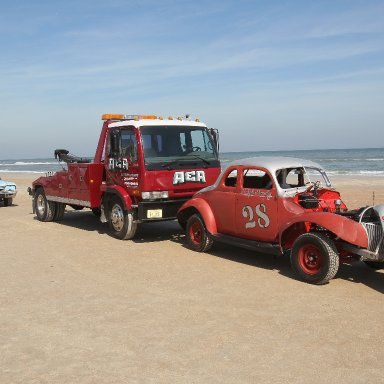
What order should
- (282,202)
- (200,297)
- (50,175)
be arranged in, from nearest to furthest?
(200,297) → (282,202) → (50,175)

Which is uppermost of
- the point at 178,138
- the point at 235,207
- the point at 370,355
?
the point at 178,138

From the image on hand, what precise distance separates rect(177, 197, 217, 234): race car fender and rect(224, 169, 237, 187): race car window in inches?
23.5

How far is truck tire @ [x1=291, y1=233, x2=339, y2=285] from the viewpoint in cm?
679

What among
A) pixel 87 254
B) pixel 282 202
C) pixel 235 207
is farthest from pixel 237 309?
pixel 87 254

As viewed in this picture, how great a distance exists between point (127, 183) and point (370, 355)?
21.8ft

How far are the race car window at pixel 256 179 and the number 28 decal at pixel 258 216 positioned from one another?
365 mm

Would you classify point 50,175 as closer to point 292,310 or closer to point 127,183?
point 127,183

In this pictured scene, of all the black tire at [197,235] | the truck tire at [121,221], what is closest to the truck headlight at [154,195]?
the truck tire at [121,221]

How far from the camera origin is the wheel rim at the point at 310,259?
7039 millimetres

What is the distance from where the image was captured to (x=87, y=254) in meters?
9.36

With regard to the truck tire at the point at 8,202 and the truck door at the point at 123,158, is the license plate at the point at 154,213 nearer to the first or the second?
the truck door at the point at 123,158

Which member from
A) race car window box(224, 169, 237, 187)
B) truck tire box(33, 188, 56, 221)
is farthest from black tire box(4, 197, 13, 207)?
race car window box(224, 169, 237, 187)

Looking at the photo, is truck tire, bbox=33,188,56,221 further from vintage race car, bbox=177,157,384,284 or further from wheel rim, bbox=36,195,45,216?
vintage race car, bbox=177,157,384,284

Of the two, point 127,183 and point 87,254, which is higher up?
point 127,183
